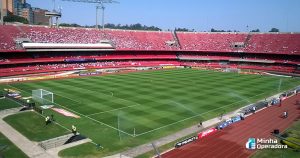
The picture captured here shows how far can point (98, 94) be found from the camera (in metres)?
46.8

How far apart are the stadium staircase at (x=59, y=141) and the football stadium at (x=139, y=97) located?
87mm

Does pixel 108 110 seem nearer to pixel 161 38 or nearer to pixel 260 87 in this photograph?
pixel 260 87

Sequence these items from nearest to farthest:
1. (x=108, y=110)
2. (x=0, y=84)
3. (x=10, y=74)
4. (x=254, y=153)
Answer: (x=254, y=153) < (x=108, y=110) < (x=0, y=84) < (x=10, y=74)

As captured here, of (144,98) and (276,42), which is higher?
(276,42)

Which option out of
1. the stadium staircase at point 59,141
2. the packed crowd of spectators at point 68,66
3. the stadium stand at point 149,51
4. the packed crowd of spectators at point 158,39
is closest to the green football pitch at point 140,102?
the stadium staircase at point 59,141

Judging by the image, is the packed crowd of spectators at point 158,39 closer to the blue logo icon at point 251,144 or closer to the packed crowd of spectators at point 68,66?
the packed crowd of spectators at point 68,66

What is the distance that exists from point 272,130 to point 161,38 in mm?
77968

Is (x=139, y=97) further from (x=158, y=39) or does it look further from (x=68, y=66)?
(x=158, y=39)

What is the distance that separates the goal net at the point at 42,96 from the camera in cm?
4078

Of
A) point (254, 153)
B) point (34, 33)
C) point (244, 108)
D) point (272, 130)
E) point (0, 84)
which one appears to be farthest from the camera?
point (34, 33)

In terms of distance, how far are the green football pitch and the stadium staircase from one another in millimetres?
1686

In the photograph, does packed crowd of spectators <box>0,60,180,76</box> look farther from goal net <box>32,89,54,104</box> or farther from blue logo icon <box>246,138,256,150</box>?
blue logo icon <box>246,138,256,150</box>

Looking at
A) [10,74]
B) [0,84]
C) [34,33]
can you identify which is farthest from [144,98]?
[34,33]

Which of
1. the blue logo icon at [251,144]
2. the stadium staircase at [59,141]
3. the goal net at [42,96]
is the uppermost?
the goal net at [42,96]
